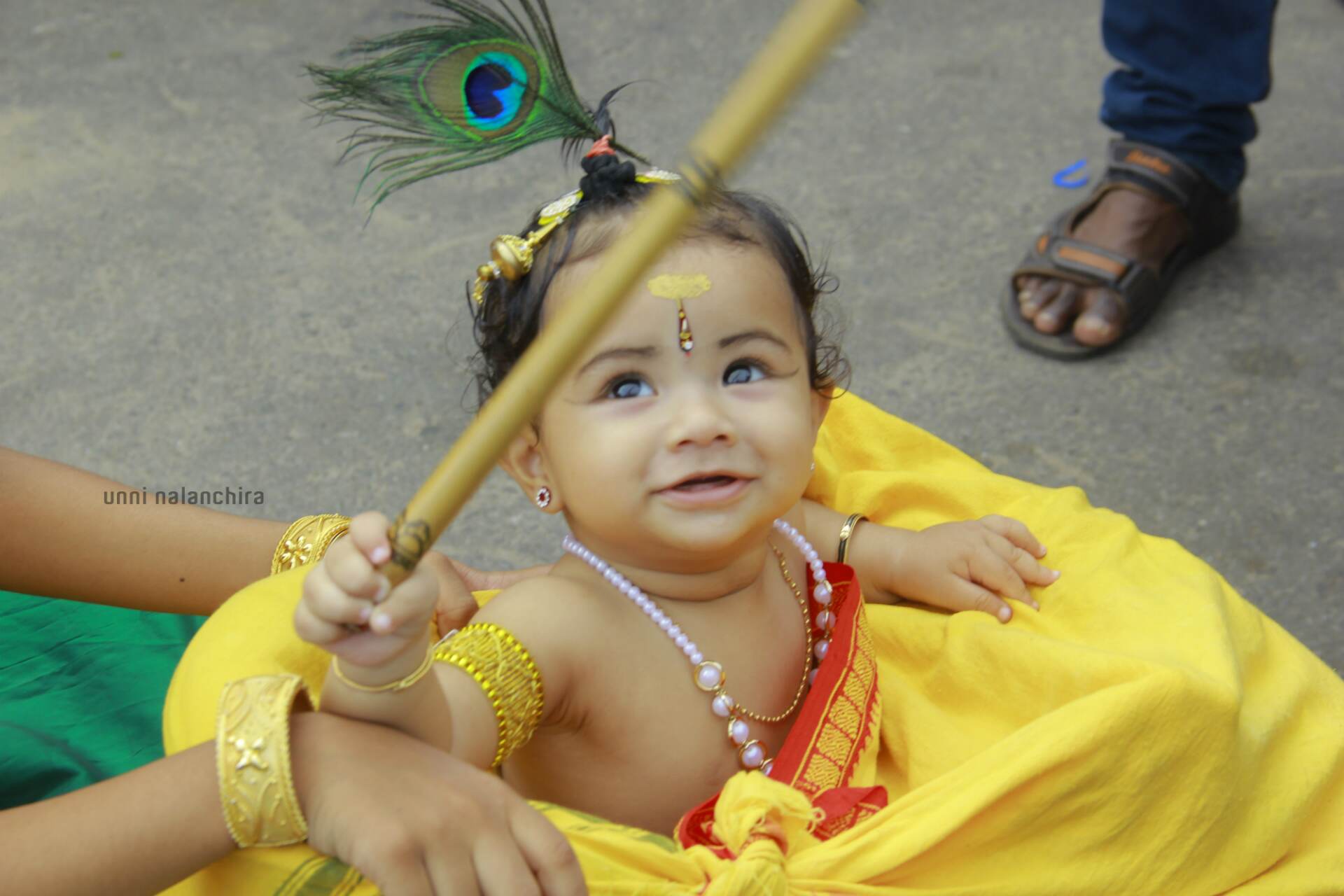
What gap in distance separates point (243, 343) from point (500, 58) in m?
1.40

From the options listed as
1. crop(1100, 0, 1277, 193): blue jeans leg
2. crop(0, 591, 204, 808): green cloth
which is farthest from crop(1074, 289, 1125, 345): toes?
crop(0, 591, 204, 808): green cloth

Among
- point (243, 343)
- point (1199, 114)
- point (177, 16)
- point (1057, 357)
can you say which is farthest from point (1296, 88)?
point (177, 16)

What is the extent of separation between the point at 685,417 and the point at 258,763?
419 millimetres

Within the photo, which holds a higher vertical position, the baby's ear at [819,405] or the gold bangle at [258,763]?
the gold bangle at [258,763]

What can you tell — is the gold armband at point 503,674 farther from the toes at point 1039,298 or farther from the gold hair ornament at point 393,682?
the toes at point 1039,298

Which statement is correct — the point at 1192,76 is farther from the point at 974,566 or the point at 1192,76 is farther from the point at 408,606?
the point at 408,606

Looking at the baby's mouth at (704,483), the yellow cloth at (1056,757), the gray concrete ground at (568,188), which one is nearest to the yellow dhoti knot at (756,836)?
the yellow cloth at (1056,757)

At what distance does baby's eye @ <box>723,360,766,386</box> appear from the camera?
117 cm

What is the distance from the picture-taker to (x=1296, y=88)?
2.94 meters

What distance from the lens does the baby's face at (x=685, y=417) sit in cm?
111

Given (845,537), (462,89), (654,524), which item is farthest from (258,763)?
(845,537)

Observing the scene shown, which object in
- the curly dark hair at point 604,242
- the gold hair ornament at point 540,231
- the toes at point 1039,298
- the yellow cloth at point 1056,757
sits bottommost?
the toes at point 1039,298

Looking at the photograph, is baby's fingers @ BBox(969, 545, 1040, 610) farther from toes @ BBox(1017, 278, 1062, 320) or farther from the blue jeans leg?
the blue jeans leg

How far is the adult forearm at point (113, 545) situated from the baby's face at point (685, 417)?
41 cm
